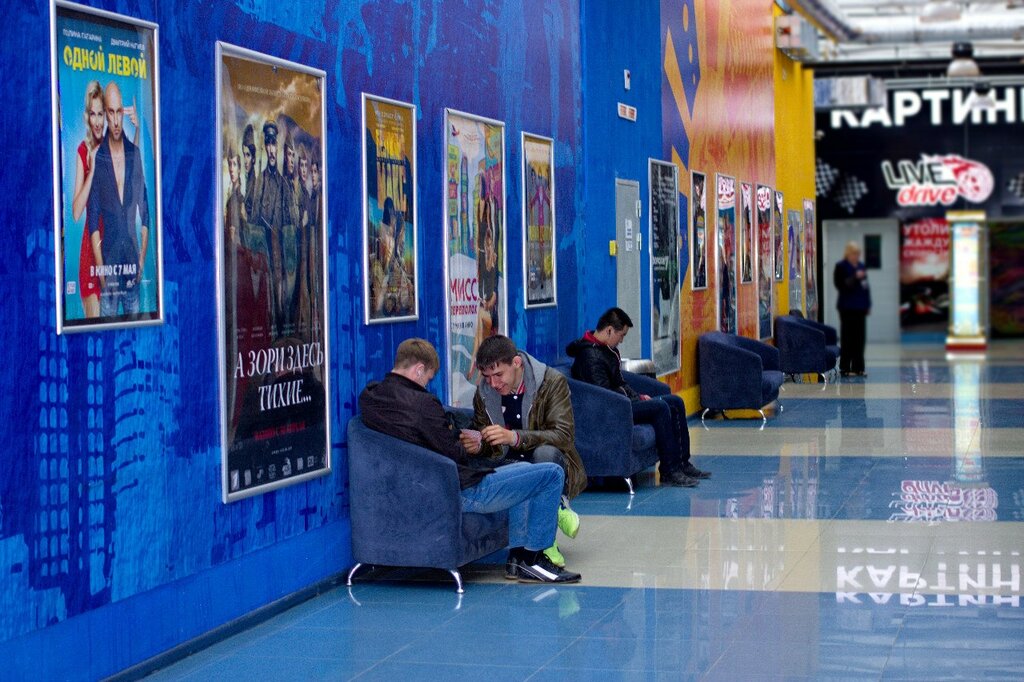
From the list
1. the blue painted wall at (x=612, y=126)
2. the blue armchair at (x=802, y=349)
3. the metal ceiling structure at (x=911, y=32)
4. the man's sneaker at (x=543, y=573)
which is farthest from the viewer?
the metal ceiling structure at (x=911, y=32)

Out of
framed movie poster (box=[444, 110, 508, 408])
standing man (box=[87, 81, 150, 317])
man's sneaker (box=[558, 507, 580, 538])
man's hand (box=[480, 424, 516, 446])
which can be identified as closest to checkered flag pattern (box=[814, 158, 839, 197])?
framed movie poster (box=[444, 110, 508, 408])

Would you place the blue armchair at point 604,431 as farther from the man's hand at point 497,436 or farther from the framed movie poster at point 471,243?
the man's hand at point 497,436

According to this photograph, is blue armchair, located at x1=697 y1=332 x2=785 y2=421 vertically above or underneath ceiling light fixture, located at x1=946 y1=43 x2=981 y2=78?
underneath

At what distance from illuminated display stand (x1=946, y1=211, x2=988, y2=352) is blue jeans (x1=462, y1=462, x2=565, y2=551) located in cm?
2131

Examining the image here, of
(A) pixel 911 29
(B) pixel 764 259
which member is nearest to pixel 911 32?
(A) pixel 911 29

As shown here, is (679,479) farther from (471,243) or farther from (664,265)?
(664,265)

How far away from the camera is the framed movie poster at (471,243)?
27.8 ft

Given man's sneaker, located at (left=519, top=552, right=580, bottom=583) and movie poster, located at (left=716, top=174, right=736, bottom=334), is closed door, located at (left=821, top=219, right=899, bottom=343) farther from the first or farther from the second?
man's sneaker, located at (left=519, top=552, right=580, bottom=583)

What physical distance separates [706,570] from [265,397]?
231 centimetres

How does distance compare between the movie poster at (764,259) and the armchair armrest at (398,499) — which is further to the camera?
the movie poster at (764,259)

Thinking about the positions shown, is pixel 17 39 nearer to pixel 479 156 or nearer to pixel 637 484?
pixel 479 156

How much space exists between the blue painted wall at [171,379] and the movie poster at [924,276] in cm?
2286

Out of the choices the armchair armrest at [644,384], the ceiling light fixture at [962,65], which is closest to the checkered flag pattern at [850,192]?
the ceiling light fixture at [962,65]

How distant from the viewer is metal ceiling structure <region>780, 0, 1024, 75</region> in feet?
71.5
